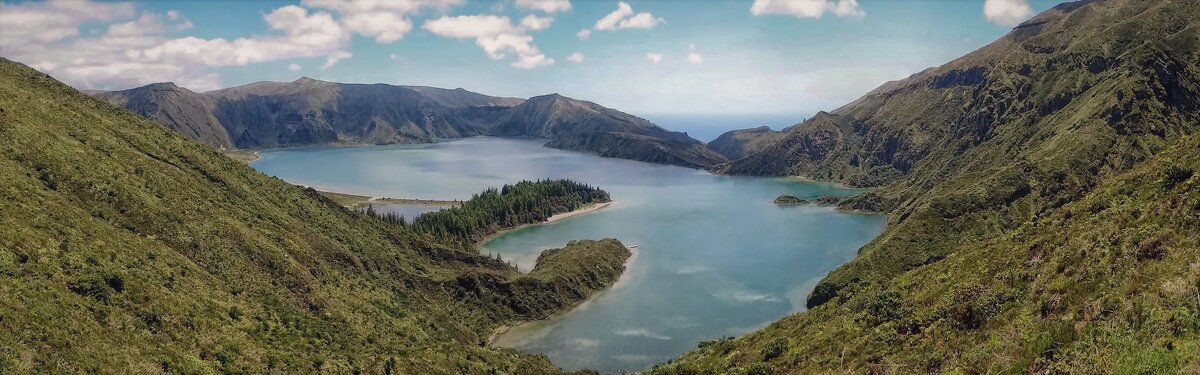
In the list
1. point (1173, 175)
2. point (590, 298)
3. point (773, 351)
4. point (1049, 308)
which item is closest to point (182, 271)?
point (773, 351)

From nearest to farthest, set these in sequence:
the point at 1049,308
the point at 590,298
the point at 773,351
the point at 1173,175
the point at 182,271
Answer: the point at 1049,308
the point at 1173,175
the point at 773,351
the point at 182,271
the point at 590,298

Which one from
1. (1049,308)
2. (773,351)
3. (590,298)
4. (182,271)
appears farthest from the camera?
(590,298)

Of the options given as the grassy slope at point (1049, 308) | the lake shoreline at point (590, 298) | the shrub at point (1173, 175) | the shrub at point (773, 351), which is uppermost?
the shrub at point (1173, 175)

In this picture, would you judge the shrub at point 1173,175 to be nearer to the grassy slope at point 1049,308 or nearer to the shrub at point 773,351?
the grassy slope at point 1049,308

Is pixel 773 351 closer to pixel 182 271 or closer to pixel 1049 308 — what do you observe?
pixel 1049 308

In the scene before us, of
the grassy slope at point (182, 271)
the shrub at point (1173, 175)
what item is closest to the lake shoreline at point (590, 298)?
the grassy slope at point (182, 271)

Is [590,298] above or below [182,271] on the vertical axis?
below

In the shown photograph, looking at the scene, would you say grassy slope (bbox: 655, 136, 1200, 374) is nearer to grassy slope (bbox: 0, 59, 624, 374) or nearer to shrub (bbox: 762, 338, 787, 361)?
shrub (bbox: 762, 338, 787, 361)

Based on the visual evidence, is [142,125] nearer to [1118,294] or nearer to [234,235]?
[234,235]

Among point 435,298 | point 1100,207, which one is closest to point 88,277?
point 435,298
